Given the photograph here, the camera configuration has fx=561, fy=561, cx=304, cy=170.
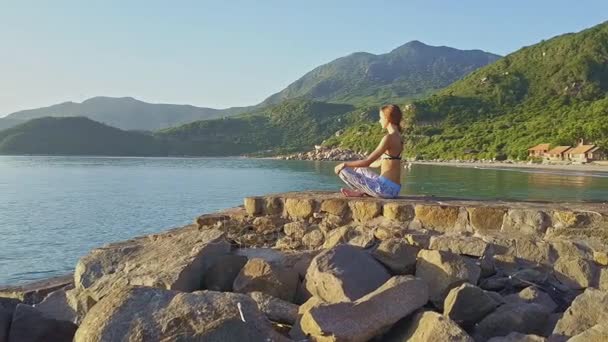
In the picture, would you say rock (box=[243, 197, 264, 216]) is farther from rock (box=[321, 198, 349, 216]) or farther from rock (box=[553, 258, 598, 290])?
rock (box=[553, 258, 598, 290])

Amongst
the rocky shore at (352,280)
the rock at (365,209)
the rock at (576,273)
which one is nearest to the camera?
the rocky shore at (352,280)

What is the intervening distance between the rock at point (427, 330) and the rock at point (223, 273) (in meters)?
2.08

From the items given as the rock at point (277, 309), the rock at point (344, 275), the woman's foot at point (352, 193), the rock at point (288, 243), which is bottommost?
the rock at point (277, 309)

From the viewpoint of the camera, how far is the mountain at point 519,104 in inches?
4498

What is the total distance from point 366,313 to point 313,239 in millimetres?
3065

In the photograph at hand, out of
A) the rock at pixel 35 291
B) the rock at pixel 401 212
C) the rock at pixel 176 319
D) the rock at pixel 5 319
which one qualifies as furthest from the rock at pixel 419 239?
the rock at pixel 35 291

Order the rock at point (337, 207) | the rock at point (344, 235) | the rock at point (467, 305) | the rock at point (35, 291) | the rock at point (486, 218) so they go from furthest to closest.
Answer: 1. the rock at point (337, 207)
2. the rock at point (344, 235)
3. the rock at point (35, 291)
4. the rock at point (486, 218)
5. the rock at point (467, 305)

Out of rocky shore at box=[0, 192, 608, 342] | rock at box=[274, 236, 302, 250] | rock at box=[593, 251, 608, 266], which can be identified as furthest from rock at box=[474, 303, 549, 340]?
rock at box=[274, 236, 302, 250]

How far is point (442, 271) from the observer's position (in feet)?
18.5

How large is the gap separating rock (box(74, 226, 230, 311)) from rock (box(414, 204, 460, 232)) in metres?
2.53

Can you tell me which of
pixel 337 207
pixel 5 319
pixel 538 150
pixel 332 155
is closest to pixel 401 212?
pixel 337 207

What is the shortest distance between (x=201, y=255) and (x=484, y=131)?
13151 centimetres

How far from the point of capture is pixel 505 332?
4941 millimetres

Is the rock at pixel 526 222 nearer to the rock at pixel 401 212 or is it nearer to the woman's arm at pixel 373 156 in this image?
the rock at pixel 401 212
